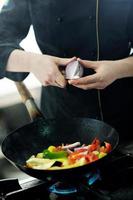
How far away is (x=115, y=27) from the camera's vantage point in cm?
112

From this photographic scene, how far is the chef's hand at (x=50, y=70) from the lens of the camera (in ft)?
3.06

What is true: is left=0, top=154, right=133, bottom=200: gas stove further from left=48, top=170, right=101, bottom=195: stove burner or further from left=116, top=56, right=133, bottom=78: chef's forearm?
left=116, top=56, right=133, bottom=78: chef's forearm

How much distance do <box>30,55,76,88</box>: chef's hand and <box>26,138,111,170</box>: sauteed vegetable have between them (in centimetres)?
18

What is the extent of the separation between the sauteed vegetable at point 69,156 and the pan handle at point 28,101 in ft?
0.51

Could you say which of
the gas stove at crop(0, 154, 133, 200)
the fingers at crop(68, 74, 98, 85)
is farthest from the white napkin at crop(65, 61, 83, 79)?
the gas stove at crop(0, 154, 133, 200)

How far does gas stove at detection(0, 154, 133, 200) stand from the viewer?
0.83 m

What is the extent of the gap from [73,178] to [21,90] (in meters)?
0.48

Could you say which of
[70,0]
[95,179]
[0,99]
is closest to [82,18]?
[70,0]

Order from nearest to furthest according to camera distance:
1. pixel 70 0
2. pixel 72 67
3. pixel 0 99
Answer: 1. pixel 72 67
2. pixel 70 0
3. pixel 0 99

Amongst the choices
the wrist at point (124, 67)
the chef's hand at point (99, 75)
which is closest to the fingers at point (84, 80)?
the chef's hand at point (99, 75)

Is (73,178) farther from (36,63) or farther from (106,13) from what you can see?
(106,13)

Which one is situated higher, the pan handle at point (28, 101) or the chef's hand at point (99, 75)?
the chef's hand at point (99, 75)

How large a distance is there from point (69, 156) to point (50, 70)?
233mm

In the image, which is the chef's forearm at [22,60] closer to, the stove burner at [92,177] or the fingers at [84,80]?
the fingers at [84,80]
